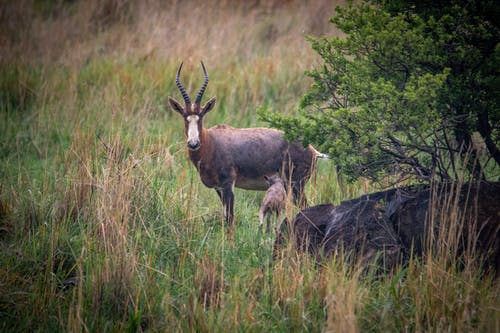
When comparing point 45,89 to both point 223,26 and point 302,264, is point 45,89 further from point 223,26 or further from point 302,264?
point 302,264

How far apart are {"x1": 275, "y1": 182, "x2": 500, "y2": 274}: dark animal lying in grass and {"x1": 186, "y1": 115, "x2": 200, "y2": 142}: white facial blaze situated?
231cm

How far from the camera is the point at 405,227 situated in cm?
575

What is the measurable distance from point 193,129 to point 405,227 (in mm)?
3343

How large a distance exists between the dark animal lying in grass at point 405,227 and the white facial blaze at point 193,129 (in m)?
2.31

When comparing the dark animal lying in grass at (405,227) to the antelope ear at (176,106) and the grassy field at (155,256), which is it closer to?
the grassy field at (155,256)

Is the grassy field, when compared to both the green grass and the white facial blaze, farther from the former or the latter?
the white facial blaze

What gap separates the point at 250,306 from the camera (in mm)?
4891

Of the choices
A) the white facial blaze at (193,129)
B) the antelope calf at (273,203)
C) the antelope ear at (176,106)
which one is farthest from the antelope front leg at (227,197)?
the antelope ear at (176,106)

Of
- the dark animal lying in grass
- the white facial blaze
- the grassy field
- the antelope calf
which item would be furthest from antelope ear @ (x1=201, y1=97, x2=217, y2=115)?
the dark animal lying in grass

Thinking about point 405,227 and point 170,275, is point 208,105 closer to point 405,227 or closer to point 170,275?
point 170,275

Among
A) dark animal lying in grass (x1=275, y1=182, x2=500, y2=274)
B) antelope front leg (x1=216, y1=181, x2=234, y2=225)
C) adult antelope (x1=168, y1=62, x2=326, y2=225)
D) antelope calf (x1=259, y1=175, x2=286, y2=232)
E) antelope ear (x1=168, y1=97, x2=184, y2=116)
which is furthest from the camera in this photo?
adult antelope (x1=168, y1=62, x2=326, y2=225)

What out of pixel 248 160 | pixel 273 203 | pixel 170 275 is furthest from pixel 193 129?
pixel 170 275

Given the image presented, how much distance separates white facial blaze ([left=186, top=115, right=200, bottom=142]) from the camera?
26.1 ft

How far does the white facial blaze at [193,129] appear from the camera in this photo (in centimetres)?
795
